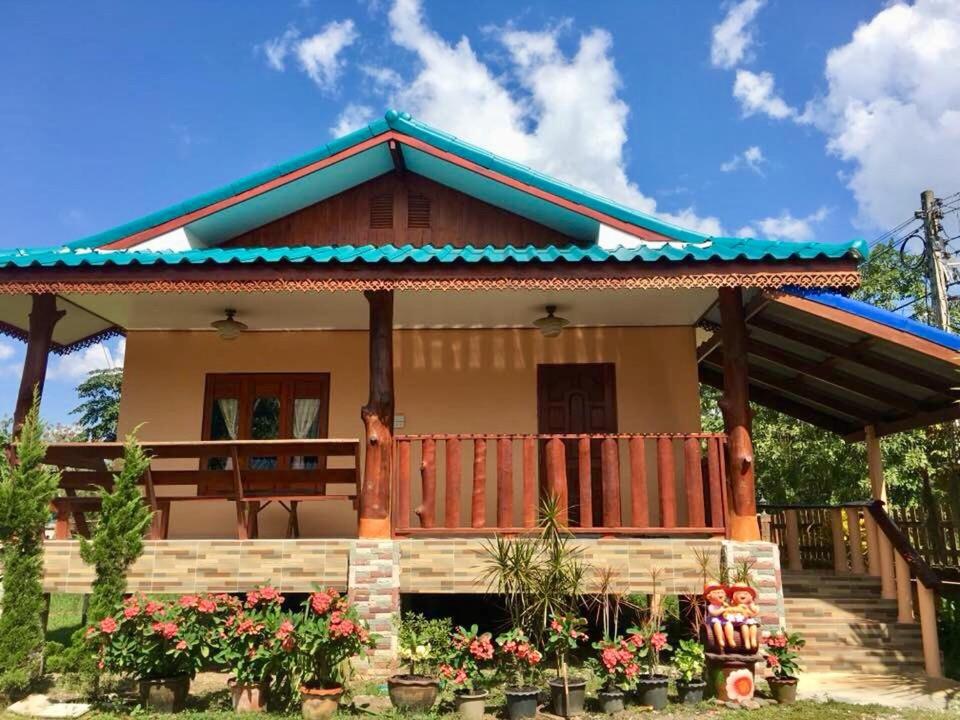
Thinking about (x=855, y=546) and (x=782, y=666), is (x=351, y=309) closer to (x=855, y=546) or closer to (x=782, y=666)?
(x=782, y=666)

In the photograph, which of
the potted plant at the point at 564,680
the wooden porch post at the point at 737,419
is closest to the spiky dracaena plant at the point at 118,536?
the potted plant at the point at 564,680

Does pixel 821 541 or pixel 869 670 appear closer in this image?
pixel 869 670

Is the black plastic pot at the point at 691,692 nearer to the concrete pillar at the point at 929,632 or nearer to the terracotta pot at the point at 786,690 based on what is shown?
the terracotta pot at the point at 786,690

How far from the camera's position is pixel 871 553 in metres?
9.19

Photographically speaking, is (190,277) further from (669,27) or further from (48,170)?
(48,170)

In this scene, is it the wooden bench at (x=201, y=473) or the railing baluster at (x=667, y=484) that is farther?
the wooden bench at (x=201, y=473)

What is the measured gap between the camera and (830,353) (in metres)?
8.79

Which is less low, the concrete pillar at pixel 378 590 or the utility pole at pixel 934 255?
the utility pole at pixel 934 255

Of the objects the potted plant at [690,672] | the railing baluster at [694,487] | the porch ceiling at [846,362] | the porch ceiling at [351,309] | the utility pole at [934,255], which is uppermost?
the utility pole at [934,255]

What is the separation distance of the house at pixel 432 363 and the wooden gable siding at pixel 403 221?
30 millimetres

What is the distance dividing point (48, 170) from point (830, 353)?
15.9 metres

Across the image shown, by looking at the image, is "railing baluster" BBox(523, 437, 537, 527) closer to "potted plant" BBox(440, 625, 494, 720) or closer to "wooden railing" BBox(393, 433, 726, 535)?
"wooden railing" BBox(393, 433, 726, 535)

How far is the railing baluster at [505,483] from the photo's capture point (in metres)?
7.07

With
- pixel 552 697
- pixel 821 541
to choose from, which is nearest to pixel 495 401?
pixel 552 697
